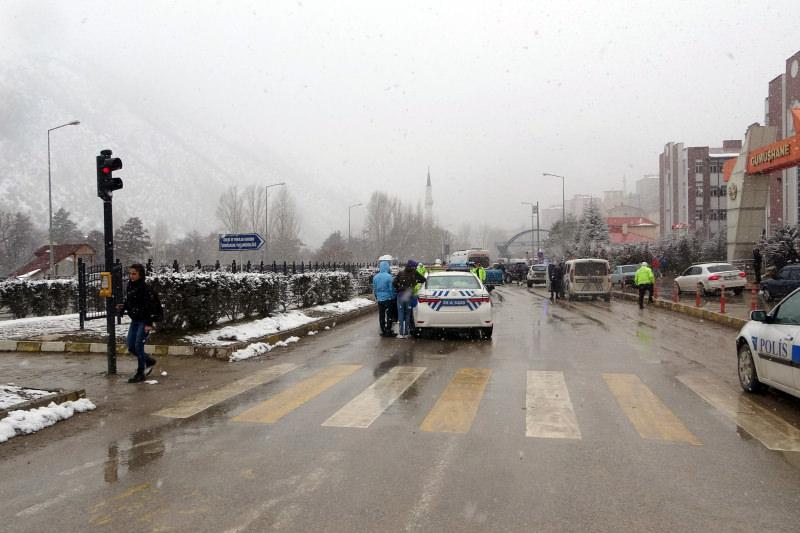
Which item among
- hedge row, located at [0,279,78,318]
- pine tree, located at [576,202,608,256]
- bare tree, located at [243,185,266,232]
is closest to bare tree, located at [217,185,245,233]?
bare tree, located at [243,185,266,232]

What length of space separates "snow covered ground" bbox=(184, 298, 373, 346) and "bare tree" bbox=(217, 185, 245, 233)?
70.2 meters

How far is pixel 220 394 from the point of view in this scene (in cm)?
829

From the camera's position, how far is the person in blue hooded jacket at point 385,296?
1416cm

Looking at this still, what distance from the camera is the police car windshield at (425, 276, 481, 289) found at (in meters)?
14.1

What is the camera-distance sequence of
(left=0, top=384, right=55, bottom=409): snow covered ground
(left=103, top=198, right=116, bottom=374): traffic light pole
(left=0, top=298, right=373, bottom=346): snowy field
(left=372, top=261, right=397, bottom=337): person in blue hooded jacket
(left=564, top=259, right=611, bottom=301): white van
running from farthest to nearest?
(left=564, top=259, right=611, bottom=301): white van
(left=372, top=261, right=397, bottom=337): person in blue hooded jacket
(left=0, top=298, right=373, bottom=346): snowy field
(left=103, top=198, right=116, bottom=374): traffic light pole
(left=0, top=384, right=55, bottom=409): snow covered ground

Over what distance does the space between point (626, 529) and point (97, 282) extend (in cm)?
1658

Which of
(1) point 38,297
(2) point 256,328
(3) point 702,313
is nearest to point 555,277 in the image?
(3) point 702,313

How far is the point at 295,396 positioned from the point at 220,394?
1.04 metres

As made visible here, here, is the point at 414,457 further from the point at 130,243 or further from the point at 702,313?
the point at 130,243

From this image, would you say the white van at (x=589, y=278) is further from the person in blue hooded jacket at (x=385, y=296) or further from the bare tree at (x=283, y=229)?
the bare tree at (x=283, y=229)

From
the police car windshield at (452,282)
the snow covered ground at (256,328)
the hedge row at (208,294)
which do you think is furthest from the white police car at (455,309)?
the hedge row at (208,294)

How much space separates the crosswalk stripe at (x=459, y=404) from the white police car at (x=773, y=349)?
11.1 feet

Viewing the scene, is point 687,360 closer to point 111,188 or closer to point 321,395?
point 321,395

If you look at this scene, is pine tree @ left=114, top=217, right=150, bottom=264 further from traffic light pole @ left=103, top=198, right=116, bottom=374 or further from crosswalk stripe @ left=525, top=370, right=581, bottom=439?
crosswalk stripe @ left=525, top=370, right=581, bottom=439
